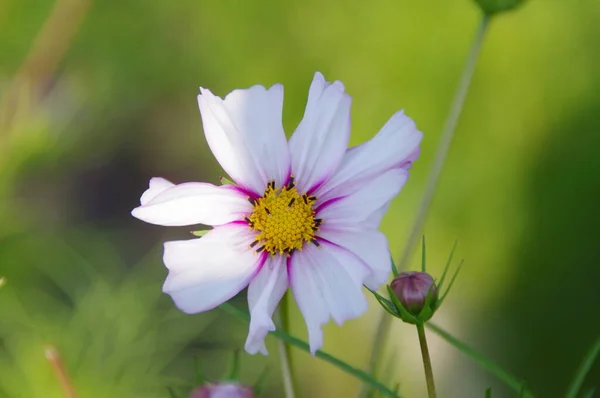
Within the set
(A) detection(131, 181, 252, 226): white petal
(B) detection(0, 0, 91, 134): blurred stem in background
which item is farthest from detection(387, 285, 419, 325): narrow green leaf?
(B) detection(0, 0, 91, 134): blurred stem in background

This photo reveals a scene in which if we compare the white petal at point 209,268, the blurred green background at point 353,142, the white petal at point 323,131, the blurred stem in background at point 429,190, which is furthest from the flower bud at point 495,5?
the blurred green background at point 353,142

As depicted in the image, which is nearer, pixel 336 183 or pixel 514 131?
pixel 336 183

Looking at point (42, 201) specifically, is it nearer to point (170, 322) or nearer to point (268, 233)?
point (170, 322)

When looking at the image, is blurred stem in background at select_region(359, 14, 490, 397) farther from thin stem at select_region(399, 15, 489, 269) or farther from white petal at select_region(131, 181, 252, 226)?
white petal at select_region(131, 181, 252, 226)

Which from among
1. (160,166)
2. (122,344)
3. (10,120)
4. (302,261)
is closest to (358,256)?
(302,261)

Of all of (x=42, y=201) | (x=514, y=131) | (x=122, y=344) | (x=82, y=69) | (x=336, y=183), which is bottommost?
(x=122, y=344)

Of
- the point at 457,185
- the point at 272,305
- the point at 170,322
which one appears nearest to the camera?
the point at 272,305

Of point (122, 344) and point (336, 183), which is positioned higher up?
point (336, 183)
